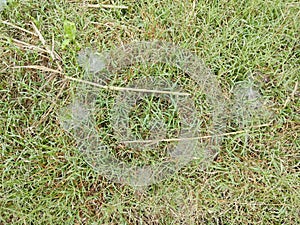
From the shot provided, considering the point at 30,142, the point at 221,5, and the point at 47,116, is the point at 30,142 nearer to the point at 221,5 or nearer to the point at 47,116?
the point at 47,116

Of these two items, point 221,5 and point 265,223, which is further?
point 221,5

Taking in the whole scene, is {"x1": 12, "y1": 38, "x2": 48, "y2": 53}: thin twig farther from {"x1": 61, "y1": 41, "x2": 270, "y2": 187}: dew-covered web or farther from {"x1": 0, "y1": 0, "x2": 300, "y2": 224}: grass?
{"x1": 61, "y1": 41, "x2": 270, "y2": 187}: dew-covered web

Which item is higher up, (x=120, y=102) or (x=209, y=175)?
(x=120, y=102)

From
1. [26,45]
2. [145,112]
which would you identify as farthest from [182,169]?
[26,45]

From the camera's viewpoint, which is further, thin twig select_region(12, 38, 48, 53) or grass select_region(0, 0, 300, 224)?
thin twig select_region(12, 38, 48, 53)

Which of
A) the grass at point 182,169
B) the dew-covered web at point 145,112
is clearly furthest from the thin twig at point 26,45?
the dew-covered web at point 145,112

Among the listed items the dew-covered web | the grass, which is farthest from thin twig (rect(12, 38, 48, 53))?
the dew-covered web

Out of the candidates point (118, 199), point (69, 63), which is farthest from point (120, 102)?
point (118, 199)
